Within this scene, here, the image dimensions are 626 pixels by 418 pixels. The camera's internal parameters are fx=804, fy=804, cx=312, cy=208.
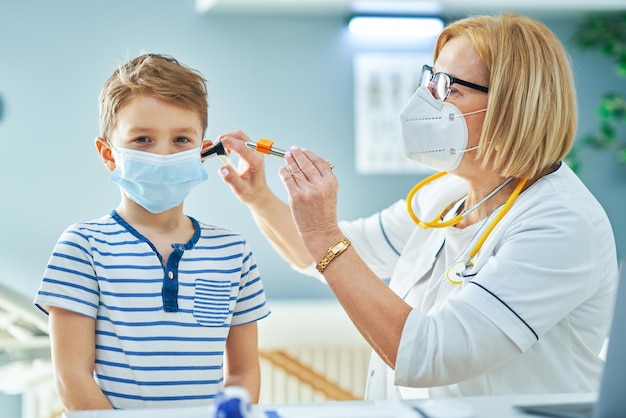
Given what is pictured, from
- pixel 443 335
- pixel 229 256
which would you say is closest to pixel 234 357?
pixel 229 256

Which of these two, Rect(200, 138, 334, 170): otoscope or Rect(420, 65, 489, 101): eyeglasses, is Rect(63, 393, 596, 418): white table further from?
Rect(420, 65, 489, 101): eyeglasses

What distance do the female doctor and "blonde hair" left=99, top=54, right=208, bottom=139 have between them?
0.73ft

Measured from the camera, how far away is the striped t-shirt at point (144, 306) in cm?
136

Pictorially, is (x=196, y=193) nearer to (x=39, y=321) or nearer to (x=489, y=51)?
(x=39, y=321)

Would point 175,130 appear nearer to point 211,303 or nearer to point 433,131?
point 211,303

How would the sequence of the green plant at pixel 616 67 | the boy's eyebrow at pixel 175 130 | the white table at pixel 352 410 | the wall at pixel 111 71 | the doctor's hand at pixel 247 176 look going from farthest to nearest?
the green plant at pixel 616 67 → the wall at pixel 111 71 → the doctor's hand at pixel 247 176 → the boy's eyebrow at pixel 175 130 → the white table at pixel 352 410

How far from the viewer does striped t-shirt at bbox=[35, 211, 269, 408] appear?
1.36m

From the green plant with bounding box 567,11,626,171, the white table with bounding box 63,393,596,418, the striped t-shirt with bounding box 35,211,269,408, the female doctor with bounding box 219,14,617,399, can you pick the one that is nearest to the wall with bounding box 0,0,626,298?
the green plant with bounding box 567,11,626,171

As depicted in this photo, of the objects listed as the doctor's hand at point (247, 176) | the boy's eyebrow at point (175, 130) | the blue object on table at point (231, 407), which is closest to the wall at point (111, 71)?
the doctor's hand at point (247, 176)

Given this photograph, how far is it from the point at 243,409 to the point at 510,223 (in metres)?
0.81

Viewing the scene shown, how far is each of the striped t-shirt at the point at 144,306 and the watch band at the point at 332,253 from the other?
17cm

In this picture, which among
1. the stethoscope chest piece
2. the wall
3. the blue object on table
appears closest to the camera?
the blue object on table

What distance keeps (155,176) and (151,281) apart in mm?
191

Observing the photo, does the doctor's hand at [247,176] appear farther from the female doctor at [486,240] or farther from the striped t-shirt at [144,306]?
→ the striped t-shirt at [144,306]
